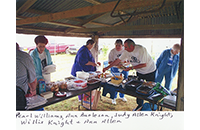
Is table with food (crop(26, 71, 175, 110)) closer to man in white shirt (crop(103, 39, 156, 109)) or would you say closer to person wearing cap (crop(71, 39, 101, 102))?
man in white shirt (crop(103, 39, 156, 109))

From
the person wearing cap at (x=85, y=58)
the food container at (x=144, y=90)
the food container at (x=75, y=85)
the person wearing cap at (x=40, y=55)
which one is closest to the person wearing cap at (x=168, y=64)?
the food container at (x=144, y=90)

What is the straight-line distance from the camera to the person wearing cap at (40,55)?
247 centimetres

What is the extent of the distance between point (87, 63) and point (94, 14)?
1473 millimetres

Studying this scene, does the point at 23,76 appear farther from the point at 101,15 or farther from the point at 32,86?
the point at 101,15

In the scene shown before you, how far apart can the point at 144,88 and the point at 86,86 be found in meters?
1.07

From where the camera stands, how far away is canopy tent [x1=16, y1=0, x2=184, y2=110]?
58.1 inches

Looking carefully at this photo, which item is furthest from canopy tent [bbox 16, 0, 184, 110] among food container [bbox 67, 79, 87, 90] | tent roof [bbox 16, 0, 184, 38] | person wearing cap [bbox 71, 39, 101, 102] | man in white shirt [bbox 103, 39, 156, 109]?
food container [bbox 67, 79, 87, 90]

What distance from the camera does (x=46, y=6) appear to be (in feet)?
9.45

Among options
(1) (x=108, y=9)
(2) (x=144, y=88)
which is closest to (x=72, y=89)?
(2) (x=144, y=88)

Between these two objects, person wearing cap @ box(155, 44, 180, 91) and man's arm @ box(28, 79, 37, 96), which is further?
person wearing cap @ box(155, 44, 180, 91)

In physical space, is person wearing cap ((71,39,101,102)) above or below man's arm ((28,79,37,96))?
above

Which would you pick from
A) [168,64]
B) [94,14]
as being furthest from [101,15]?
[168,64]

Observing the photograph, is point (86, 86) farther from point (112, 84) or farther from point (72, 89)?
point (112, 84)

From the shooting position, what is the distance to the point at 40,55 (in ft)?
8.62
